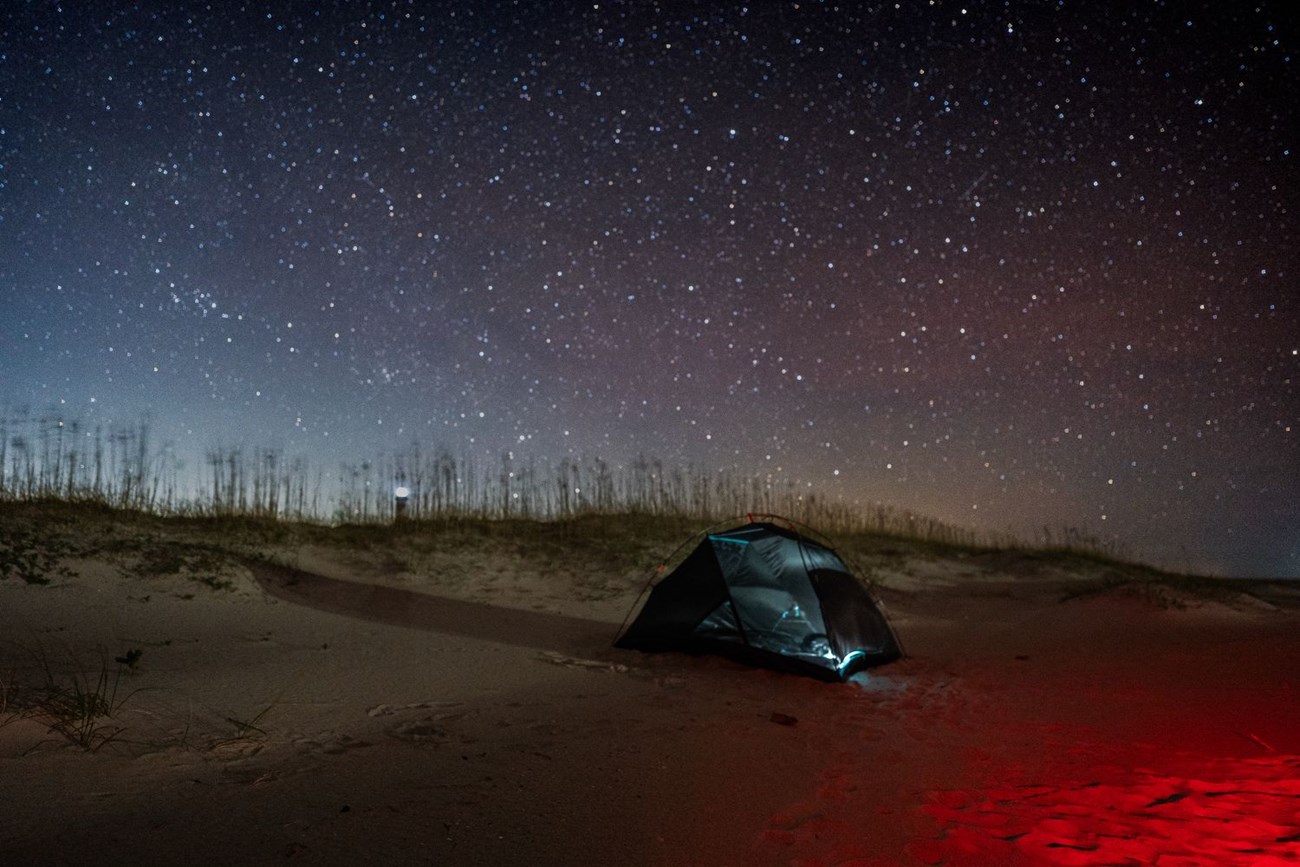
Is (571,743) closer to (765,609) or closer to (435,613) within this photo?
(765,609)

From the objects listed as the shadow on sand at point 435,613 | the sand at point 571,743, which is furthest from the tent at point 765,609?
the shadow on sand at point 435,613

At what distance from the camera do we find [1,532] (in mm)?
9406

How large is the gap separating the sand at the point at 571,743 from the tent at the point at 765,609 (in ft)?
1.11

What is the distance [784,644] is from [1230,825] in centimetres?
489

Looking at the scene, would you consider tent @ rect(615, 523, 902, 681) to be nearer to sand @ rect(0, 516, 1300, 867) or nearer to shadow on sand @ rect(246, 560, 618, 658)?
sand @ rect(0, 516, 1300, 867)

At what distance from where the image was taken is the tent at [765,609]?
8203 mm

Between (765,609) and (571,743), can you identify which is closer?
(571,743)

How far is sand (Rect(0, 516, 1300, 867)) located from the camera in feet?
10.9

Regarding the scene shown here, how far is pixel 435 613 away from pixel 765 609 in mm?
4923

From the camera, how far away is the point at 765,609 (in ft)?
28.6

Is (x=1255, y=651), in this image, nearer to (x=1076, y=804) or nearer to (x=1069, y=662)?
(x=1069, y=662)

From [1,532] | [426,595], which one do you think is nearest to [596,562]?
[426,595]

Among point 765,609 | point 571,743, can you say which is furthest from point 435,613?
point 571,743

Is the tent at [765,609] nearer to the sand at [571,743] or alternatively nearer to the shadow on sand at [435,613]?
the sand at [571,743]
